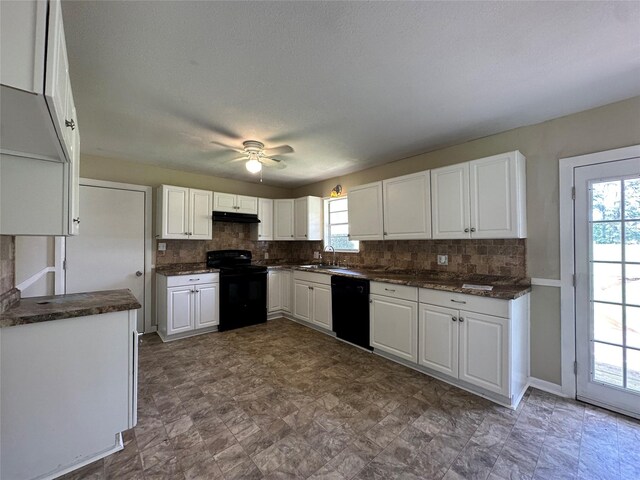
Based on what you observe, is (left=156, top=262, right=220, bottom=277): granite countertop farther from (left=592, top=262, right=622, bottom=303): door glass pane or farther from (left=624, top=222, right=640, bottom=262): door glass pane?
(left=624, top=222, right=640, bottom=262): door glass pane

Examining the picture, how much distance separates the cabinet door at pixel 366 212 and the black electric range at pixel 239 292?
5.38 ft

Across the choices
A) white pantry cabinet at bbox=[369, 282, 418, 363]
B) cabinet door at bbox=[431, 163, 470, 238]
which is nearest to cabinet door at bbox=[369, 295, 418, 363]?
white pantry cabinet at bbox=[369, 282, 418, 363]

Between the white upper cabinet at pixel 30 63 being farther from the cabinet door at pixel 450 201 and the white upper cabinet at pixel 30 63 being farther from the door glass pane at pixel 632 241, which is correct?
the door glass pane at pixel 632 241

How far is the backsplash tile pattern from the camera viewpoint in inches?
106

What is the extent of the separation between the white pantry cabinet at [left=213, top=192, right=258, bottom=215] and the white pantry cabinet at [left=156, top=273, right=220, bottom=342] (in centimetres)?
110

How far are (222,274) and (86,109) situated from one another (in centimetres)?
238

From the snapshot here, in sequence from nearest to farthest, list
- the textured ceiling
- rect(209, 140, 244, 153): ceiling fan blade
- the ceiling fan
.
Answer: the textured ceiling → the ceiling fan → rect(209, 140, 244, 153): ceiling fan blade

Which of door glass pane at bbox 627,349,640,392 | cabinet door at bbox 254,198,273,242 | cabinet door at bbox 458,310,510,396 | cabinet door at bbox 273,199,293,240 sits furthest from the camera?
cabinet door at bbox 273,199,293,240

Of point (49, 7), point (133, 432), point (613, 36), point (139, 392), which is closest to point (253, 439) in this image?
point (133, 432)

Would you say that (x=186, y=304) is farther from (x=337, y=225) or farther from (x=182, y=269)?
(x=337, y=225)

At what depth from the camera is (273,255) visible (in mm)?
5312

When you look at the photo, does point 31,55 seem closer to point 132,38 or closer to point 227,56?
point 132,38

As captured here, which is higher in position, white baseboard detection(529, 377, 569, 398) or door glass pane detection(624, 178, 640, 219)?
door glass pane detection(624, 178, 640, 219)

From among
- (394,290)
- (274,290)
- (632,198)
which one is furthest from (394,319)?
(274,290)
